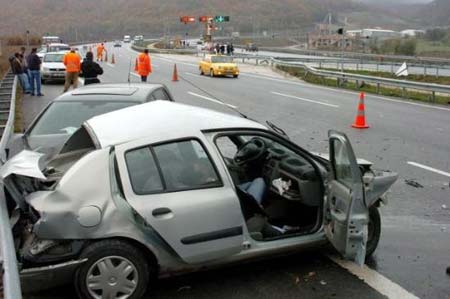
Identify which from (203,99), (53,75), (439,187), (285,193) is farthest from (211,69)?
(285,193)

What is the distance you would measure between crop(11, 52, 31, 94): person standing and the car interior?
52.9 ft

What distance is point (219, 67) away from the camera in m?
33.0

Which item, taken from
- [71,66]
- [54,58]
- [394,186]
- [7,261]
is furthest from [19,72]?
[7,261]

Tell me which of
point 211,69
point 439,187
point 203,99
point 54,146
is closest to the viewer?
point 54,146

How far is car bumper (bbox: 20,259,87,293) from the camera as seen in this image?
3.97m

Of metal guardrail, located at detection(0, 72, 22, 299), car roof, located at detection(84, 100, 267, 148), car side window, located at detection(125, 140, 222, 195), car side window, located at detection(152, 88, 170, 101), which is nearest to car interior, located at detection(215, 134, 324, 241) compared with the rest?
car roof, located at detection(84, 100, 267, 148)

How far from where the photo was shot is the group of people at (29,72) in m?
19.8

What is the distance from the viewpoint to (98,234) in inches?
162

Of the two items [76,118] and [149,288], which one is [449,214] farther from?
[76,118]

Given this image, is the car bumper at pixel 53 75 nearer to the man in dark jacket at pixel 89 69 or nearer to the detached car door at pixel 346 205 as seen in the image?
the man in dark jacket at pixel 89 69

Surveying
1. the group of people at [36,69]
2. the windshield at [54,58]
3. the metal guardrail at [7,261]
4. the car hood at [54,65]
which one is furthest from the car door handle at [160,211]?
the windshield at [54,58]

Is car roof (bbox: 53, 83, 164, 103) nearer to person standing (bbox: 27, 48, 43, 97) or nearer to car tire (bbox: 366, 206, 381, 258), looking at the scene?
car tire (bbox: 366, 206, 381, 258)

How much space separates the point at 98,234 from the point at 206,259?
856 millimetres

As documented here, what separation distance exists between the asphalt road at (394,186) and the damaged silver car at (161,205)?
31 cm
